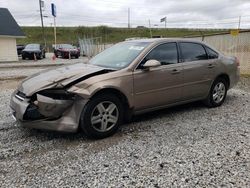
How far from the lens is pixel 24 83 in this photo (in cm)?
436

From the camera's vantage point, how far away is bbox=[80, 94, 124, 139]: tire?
392 centimetres

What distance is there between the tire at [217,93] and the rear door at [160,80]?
1082mm

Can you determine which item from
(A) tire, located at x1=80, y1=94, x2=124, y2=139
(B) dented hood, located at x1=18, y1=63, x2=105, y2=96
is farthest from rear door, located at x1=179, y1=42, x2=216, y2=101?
(B) dented hood, located at x1=18, y1=63, x2=105, y2=96

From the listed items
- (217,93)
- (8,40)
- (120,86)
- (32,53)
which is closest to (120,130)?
(120,86)

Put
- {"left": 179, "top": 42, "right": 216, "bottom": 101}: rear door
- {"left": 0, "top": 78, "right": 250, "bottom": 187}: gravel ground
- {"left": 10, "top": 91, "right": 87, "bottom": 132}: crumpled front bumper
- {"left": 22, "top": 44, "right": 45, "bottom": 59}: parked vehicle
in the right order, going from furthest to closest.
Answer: {"left": 22, "top": 44, "right": 45, "bottom": 59}: parked vehicle < {"left": 179, "top": 42, "right": 216, "bottom": 101}: rear door < {"left": 10, "top": 91, "right": 87, "bottom": 132}: crumpled front bumper < {"left": 0, "top": 78, "right": 250, "bottom": 187}: gravel ground

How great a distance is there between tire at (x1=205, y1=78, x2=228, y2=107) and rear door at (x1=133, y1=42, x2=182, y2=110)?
108 centimetres

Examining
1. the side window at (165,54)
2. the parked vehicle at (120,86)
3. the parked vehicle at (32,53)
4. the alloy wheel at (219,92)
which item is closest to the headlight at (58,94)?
the parked vehicle at (120,86)

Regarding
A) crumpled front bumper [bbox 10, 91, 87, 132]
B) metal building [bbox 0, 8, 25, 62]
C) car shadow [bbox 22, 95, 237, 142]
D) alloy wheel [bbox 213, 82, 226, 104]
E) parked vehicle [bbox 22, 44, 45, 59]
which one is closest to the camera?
crumpled front bumper [bbox 10, 91, 87, 132]

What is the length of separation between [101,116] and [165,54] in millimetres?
1826

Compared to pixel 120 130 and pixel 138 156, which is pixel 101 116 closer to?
pixel 120 130

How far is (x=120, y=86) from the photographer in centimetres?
423

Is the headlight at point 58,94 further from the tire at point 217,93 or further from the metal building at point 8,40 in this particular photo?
the metal building at point 8,40

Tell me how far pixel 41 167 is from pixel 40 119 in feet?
2.81

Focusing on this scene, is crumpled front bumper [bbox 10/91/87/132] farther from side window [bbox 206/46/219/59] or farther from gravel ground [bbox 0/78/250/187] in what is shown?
side window [bbox 206/46/219/59]
